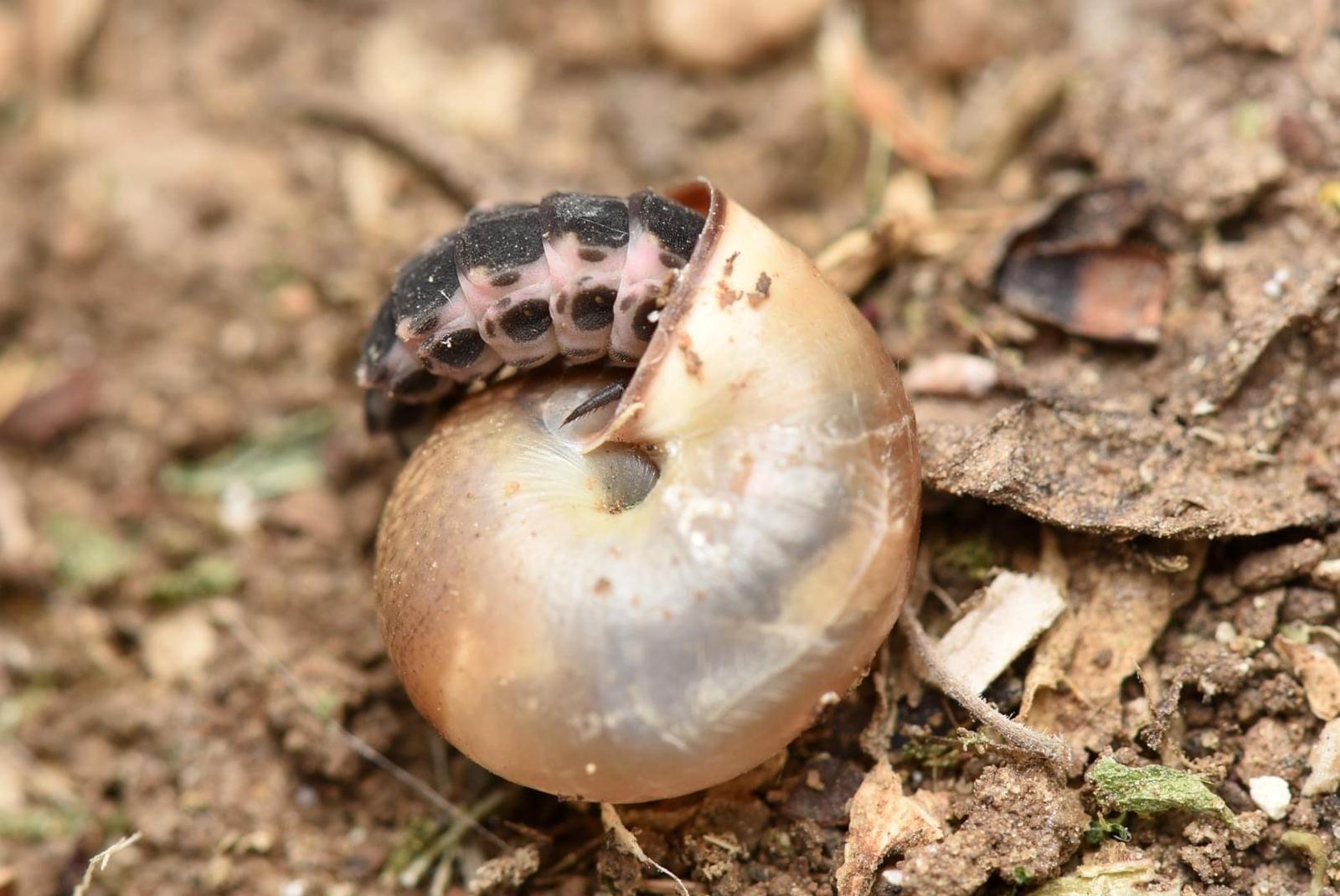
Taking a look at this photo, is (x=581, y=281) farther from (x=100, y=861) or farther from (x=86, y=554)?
(x=86, y=554)

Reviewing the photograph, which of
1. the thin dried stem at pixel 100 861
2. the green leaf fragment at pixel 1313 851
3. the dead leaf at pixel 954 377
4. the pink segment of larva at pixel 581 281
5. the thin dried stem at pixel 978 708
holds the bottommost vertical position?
the thin dried stem at pixel 100 861

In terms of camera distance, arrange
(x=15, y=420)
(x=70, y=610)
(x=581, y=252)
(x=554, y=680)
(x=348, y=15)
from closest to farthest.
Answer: (x=554, y=680) < (x=581, y=252) < (x=70, y=610) < (x=15, y=420) < (x=348, y=15)

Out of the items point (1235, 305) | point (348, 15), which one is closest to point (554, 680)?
point (1235, 305)

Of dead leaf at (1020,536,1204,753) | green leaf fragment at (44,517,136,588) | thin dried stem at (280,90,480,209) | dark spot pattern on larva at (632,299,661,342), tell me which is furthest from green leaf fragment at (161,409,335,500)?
dead leaf at (1020,536,1204,753)

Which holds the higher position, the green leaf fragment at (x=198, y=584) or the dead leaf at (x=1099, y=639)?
the dead leaf at (x=1099, y=639)

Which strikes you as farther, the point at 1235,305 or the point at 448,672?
the point at 1235,305

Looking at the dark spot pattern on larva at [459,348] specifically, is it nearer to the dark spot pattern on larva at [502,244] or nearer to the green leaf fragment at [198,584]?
the dark spot pattern on larva at [502,244]

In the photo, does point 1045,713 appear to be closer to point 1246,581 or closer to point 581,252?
point 1246,581

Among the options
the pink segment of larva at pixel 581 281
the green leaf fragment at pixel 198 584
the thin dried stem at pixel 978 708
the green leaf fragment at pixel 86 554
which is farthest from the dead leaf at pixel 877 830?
the green leaf fragment at pixel 86 554
